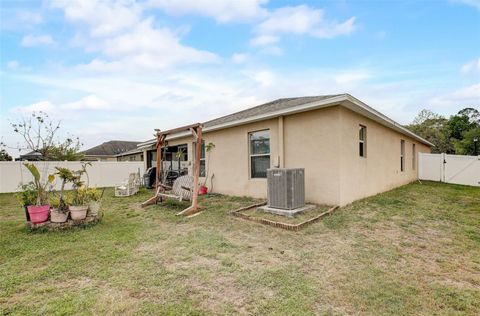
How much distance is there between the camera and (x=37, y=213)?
4.93 m

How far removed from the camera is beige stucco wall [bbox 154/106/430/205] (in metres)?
6.15

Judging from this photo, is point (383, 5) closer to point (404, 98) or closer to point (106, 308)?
point (106, 308)

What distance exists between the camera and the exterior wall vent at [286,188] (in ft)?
18.4

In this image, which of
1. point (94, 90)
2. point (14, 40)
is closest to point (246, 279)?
point (14, 40)

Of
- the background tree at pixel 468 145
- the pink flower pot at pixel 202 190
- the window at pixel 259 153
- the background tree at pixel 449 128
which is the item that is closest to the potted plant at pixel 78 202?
the pink flower pot at pixel 202 190

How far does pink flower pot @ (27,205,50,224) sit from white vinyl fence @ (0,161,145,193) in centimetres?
622

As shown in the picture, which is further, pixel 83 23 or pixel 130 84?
pixel 130 84

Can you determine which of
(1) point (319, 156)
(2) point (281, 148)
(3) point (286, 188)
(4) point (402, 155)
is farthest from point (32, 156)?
(4) point (402, 155)

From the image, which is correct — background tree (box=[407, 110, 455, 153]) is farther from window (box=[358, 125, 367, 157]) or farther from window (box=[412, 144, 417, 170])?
window (box=[358, 125, 367, 157])

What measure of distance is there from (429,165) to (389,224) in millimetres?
12134

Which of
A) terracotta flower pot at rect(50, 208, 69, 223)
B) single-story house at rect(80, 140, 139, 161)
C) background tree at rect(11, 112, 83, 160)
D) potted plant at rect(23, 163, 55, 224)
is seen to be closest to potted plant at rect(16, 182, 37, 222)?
potted plant at rect(23, 163, 55, 224)

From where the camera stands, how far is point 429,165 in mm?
14227

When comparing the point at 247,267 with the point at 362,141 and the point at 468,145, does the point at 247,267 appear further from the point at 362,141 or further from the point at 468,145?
the point at 468,145

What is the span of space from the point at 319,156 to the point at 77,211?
5.60 metres
